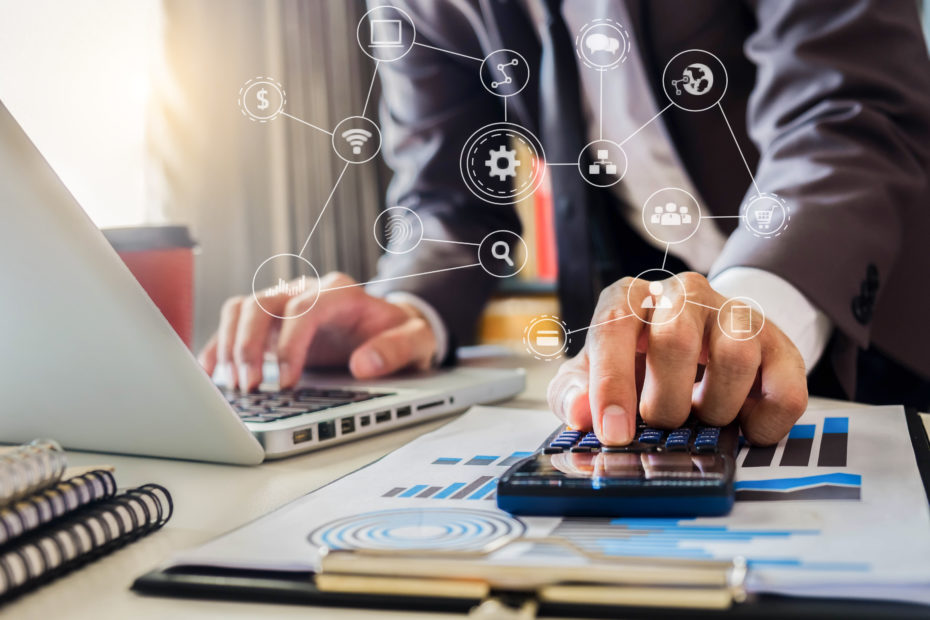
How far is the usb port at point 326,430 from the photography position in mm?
543

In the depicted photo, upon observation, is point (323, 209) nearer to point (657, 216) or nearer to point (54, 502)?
point (657, 216)

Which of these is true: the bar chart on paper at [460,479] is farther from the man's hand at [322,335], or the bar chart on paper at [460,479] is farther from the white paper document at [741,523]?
the man's hand at [322,335]

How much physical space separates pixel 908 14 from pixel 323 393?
1.82 ft

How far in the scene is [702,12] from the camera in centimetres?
60

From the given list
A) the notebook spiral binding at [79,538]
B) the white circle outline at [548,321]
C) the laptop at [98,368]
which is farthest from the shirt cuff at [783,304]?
the notebook spiral binding at [79,538]

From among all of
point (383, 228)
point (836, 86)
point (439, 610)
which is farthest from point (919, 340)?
point (439, 610)

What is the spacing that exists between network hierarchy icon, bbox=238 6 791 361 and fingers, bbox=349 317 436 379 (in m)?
0.14

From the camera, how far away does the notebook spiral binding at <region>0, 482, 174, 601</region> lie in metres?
0.30

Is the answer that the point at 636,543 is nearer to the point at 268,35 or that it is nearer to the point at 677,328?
the point at 677,328

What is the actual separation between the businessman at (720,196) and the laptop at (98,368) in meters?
0.16

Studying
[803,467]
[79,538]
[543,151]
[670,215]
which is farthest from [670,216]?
[79,538]

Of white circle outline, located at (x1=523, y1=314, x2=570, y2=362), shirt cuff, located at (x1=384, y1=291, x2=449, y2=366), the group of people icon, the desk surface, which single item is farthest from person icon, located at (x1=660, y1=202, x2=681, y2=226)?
shirt cuff, located at (x1=384, y1=291, x2=449, y2=366)

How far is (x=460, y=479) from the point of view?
43 centimetres

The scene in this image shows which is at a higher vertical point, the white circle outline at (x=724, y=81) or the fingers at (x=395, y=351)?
the white circle outline at (x=724, y=81)
